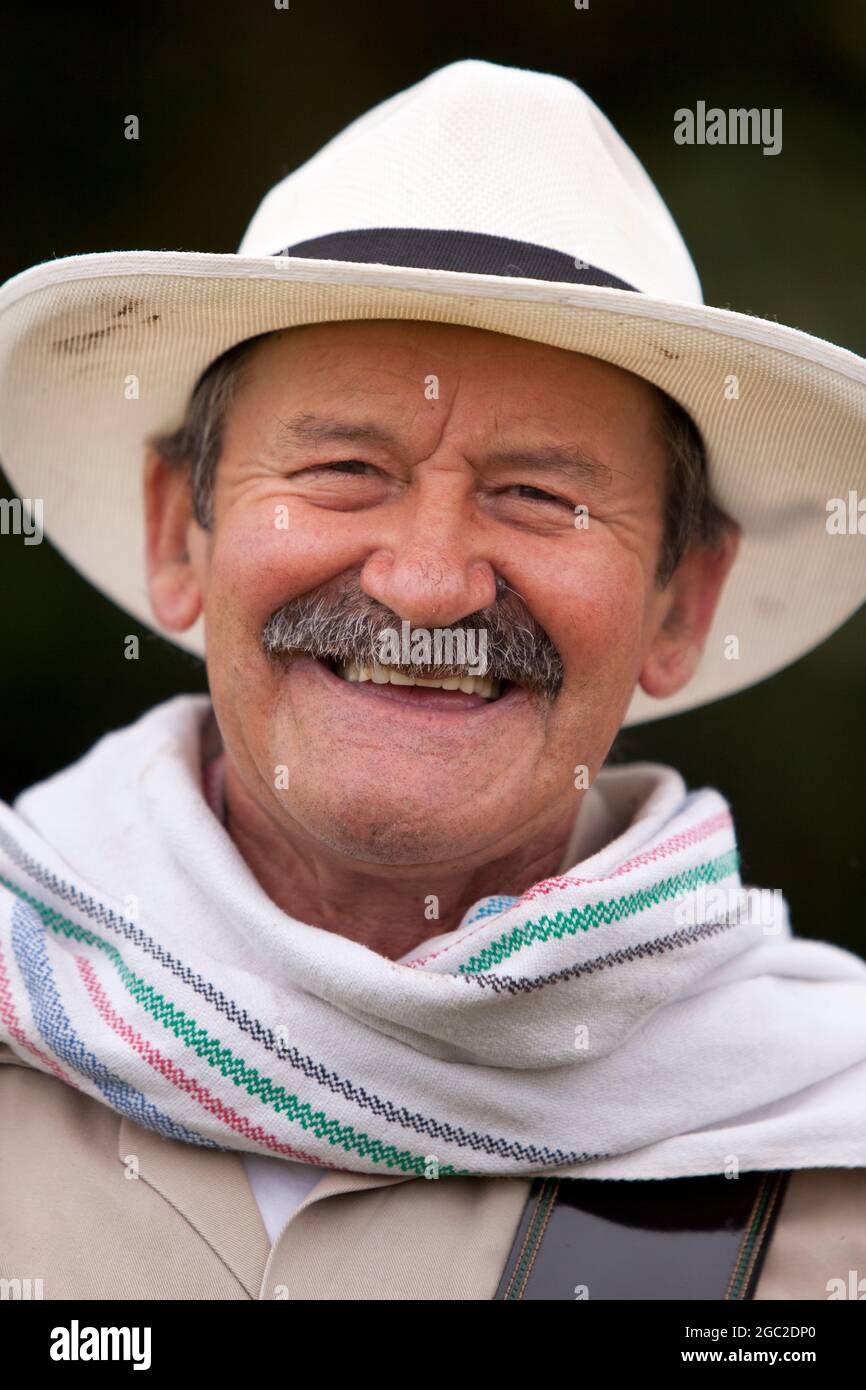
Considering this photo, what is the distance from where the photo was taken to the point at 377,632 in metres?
1.96

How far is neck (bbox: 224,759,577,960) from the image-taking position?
217 cm

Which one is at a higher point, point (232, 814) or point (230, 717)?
point (230, 717)

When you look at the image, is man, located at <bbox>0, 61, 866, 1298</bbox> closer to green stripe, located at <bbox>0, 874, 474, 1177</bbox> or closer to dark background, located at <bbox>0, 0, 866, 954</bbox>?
green stripe, located at <bbox>0, 874, 474, 1177</bbox>

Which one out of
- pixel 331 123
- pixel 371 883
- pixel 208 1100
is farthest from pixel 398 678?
pixel 331 123

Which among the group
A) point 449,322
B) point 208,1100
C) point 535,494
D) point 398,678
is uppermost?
point 449,322

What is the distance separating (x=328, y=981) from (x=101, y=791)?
57cm

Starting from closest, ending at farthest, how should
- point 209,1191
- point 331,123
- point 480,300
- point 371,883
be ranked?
1. point 480,300
2. point 209,1191
3. point 371,883
4. point 331,123

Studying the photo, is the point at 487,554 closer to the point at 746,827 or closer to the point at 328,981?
the point at 328,981

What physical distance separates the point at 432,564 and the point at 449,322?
315 millimetres

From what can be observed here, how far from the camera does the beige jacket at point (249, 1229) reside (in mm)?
1931

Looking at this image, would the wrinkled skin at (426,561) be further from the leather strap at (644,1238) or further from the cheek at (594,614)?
the leather strap at (644,1238)

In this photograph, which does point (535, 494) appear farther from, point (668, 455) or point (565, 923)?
point (565, 923)
